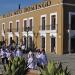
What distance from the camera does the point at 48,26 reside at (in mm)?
56969

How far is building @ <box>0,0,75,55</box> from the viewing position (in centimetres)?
5225

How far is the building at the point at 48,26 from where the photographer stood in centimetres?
5225

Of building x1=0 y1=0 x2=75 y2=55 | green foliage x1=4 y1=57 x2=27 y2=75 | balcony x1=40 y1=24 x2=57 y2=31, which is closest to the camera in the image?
green foliage x1=4 y1=57 x2=27 y2=75

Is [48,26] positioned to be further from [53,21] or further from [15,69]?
[15,69]

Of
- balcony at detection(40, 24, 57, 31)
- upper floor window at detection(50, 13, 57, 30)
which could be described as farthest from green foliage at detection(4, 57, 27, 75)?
upper floor window at detection(50, 13, 57, 30)

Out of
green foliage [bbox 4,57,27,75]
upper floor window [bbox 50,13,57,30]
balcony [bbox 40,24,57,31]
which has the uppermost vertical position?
upper floor window [bbox 50,13,57,30]

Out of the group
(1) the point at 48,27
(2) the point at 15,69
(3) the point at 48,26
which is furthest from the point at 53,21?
(2) the point at 15,69

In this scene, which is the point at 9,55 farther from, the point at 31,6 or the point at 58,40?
the point at 31,6

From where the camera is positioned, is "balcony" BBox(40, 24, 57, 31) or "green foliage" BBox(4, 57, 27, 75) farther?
"balcony" BBox(40, 24, 57, 31)

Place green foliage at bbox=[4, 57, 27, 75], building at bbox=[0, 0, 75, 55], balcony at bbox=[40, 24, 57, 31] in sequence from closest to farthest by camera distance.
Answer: green foliage at bbox=[4, 57, 27, 75], building at bbox=[0, 0, 75, 55], balcony at bbox=[40, 24, 57, 31]

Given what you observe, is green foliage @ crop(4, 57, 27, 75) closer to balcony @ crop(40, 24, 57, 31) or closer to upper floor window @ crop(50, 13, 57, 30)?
balcony @ crop(40, 24, 57, 31)

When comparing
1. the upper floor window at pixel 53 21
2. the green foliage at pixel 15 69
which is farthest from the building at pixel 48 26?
the green foliage at pixel 15 69

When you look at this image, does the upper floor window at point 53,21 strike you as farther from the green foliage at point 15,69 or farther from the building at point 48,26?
the green foliage at point 15,69

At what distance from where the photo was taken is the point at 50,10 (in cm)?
5656
